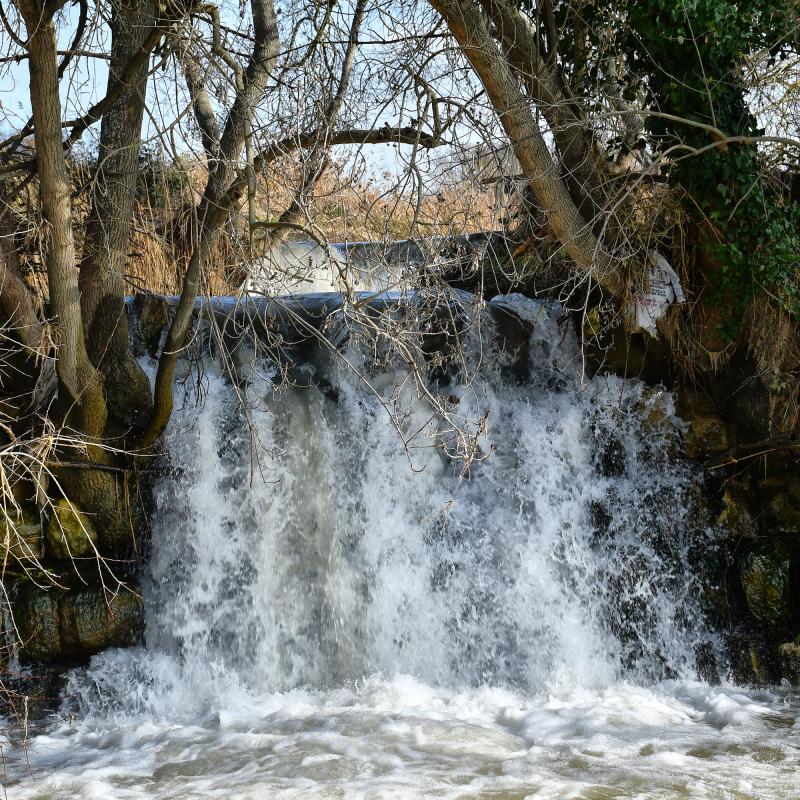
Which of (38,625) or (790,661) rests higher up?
(38,625)

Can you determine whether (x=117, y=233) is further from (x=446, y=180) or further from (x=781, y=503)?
(x=781, y=503)

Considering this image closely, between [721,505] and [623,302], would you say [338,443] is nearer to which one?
[623,302]

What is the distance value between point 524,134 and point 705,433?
8.26ft

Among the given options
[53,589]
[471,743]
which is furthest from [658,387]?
[53,589]

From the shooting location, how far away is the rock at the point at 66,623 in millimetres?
6098

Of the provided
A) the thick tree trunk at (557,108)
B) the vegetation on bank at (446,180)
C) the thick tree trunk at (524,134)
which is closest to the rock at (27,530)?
the vegetation on bank at (446,180)

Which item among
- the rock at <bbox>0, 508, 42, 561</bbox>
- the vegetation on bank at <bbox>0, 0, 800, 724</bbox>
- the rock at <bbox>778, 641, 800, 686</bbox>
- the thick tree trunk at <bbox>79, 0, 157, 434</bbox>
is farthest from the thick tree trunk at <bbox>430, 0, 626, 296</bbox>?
the rock at <bbox>0, 508, 42, 561</bbox>

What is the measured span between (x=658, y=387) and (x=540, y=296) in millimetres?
1185

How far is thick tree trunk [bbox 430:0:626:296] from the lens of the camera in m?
5.59

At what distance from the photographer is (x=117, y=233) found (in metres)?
6.31

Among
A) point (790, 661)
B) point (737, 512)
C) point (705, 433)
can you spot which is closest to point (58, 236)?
point (705, 433)

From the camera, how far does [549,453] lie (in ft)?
22.7

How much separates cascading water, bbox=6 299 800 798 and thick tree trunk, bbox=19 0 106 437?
2.32ft

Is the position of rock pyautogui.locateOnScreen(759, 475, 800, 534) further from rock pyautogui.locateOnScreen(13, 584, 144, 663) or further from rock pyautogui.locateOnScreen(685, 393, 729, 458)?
rock pyautogui.locateOnScreen(13, 584, 144, 663)
